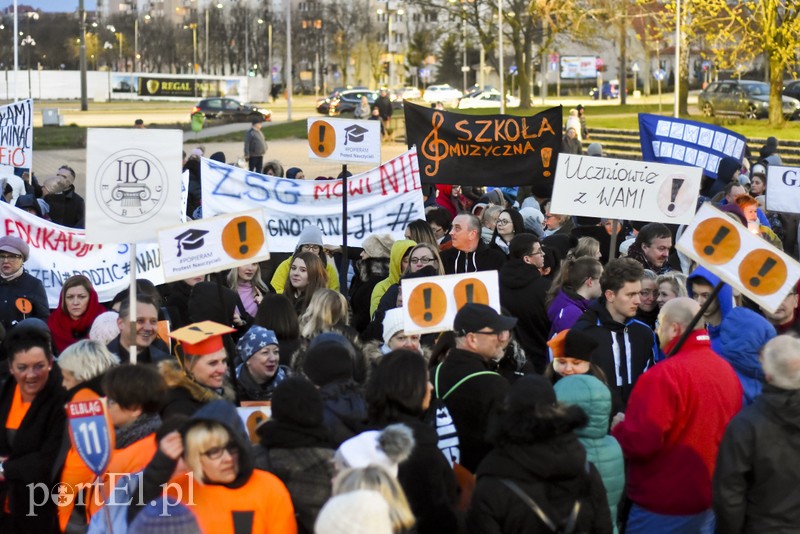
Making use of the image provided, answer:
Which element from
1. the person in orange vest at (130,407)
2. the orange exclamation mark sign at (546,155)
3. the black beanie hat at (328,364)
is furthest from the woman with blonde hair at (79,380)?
the orange exclamation mark sign at (546,155)

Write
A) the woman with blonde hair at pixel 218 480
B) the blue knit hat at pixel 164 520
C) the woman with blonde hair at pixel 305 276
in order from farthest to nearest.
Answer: the woman with blonde hair at pixel 305 276
the woman with blonde hair at pixel 218 480
the blue knit hat at pixel 164 520

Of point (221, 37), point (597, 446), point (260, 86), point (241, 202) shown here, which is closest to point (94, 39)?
point (221, 37)

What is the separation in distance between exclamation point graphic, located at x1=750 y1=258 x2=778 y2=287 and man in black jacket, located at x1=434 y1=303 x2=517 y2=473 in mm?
1305

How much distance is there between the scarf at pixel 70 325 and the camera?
25.1 ft

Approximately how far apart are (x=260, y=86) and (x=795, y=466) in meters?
81.7

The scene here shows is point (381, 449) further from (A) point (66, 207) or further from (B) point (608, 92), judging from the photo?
(B) point (608, 92)

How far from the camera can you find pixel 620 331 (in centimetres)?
642

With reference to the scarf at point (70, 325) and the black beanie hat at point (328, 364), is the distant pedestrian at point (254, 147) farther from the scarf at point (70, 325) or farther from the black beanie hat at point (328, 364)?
the black beanie hat at point (328, 364)

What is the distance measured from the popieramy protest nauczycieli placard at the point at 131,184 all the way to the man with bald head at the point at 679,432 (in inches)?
112

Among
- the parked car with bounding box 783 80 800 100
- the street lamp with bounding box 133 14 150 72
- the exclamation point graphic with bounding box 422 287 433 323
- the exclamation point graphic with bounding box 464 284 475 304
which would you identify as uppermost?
the street lamp with bounding box 133 14 150 72

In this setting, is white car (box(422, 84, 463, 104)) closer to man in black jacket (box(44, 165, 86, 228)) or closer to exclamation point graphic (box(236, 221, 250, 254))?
man in black jacket (box(44, 165, 86, 228))

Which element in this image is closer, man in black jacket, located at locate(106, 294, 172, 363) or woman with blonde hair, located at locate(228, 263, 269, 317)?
man in black jacket, located at locate(106, 294, 172, 363)

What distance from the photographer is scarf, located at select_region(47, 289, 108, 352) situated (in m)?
7.65

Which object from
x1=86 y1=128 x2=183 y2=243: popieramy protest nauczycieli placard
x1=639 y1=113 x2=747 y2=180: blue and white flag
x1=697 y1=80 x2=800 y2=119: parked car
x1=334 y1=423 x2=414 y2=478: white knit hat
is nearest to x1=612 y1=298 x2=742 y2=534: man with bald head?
x1=334 y1=423 x2=414 y2=478: white knit hat
